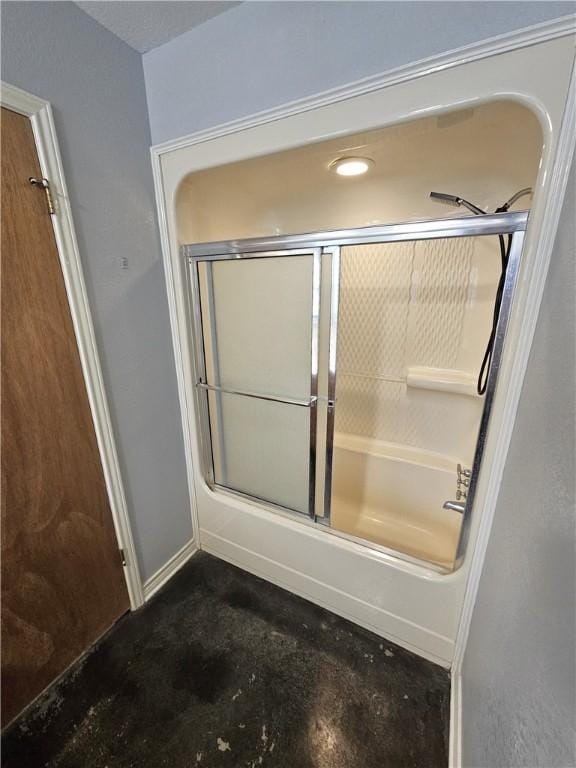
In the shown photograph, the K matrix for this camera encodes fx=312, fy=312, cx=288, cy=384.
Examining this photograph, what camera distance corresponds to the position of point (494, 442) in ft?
3.31

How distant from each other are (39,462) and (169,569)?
100 cm

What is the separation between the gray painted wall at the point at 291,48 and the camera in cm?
82

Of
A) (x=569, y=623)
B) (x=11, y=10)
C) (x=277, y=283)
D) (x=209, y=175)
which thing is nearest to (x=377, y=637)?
(x=569, y=623)

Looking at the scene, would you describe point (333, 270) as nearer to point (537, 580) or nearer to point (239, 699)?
point (537, 580)

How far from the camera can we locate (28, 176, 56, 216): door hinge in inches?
38.5

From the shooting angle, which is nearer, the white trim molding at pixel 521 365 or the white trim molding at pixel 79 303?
the white trim molding at pixel 521 365

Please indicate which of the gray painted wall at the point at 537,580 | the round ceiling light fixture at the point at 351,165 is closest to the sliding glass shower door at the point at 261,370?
the round ceiling light fixture at the point at 351,165

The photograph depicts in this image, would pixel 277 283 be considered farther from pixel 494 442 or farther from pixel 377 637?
pixel 377 637

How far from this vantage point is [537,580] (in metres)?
0.58

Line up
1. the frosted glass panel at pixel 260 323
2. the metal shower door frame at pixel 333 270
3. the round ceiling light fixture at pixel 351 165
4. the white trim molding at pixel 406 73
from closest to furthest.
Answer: the white trim molding at pixel 406 73
the metal shower door frame at pixel 333 270
the frosted glass panel at pixel 260 323
the round ceiling light fixture at pixel 351 165

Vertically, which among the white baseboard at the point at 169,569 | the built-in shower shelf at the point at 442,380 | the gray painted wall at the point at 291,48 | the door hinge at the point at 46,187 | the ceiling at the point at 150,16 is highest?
the ceiling at the point at 150,16

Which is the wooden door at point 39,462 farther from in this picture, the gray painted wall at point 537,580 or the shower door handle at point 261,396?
the gray painted wall at point 537,580

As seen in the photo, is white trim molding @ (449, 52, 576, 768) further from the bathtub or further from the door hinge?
the door hinge

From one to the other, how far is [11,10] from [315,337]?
1317mm
